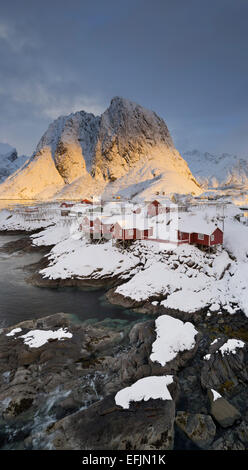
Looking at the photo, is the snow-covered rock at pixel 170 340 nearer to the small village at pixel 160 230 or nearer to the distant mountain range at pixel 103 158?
the small village at pixel 160 230

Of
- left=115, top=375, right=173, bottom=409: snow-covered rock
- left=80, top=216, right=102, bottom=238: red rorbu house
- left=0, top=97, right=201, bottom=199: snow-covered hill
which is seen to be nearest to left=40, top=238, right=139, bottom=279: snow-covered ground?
left=80, top=216, right=102, bottom=238: red rorbu house

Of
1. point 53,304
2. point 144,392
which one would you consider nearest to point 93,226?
point 53,304

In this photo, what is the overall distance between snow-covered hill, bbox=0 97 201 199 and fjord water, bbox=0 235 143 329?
94.6m

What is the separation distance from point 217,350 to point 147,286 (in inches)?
410

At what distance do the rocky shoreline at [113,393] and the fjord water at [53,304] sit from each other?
2.19 meters

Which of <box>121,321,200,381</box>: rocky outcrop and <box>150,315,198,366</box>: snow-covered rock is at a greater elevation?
<box>150,315,198,366</box>: snow-covered rock

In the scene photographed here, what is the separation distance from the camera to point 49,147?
513 ft

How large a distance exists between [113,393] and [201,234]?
22449mm

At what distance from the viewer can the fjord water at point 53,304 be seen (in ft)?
65.0

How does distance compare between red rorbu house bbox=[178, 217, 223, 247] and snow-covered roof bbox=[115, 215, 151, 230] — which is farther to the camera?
snow-covered roof bbox=[115, 215, 151, 230]

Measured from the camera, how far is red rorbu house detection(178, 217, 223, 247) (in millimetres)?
28973

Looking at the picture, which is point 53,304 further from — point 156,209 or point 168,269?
point 156,209

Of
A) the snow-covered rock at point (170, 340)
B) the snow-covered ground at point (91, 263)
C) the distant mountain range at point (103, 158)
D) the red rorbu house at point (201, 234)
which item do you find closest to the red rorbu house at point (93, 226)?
the snow-covered ground at point (91, 263)

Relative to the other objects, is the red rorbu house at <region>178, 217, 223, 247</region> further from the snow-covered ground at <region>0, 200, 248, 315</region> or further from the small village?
the snow-covered ground at <region>0, 200, 248, 315</region>
